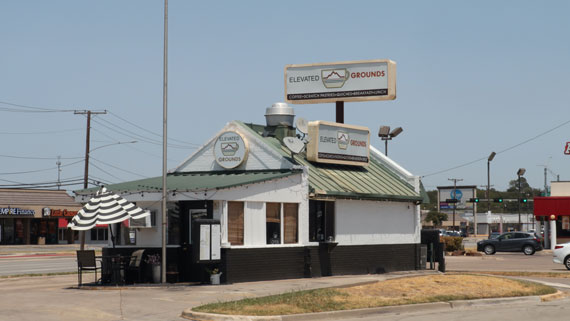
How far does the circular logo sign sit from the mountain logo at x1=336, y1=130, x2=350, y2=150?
165 inches

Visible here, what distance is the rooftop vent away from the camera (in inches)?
1272

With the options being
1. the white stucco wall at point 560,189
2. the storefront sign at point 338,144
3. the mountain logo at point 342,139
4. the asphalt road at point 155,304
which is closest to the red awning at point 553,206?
the white stucco wall at point 560,189

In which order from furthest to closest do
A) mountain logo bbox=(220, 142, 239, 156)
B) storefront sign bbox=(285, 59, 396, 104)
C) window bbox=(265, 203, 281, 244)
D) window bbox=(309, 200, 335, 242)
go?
storefront sign bbox=(285, 59, 396, 104) < mountain logo bbox=(220, 142, 239, 156) < window bbox=(309, 200, 335, 242) < window bbox=(265, 203, 281, 244)

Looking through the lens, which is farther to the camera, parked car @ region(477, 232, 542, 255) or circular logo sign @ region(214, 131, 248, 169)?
parked car @ region(477, 232, 542, 255)

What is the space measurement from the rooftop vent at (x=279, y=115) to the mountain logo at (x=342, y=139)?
1.87 m

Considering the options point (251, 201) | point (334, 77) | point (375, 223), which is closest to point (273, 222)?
point (251, 201)

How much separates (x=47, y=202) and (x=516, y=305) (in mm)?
70643

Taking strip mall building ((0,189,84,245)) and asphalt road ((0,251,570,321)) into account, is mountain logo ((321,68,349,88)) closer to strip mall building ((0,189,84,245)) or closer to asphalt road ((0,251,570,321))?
asphalt road ((0,251,570,321))

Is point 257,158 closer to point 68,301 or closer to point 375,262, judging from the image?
point 375,262

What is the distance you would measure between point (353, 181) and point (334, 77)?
557 centimetres

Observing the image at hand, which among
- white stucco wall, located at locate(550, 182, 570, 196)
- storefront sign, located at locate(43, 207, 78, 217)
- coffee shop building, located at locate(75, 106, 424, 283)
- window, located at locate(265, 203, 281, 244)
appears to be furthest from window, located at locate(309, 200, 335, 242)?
storefront sign, located at locate(43, 207, 78, 217)

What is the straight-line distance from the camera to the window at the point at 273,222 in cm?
2750

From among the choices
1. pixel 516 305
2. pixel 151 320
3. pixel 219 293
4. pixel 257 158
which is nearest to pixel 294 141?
pixel 257 158

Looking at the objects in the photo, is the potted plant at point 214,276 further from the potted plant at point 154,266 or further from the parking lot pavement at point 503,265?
the parking lot pavement at point 503,265
